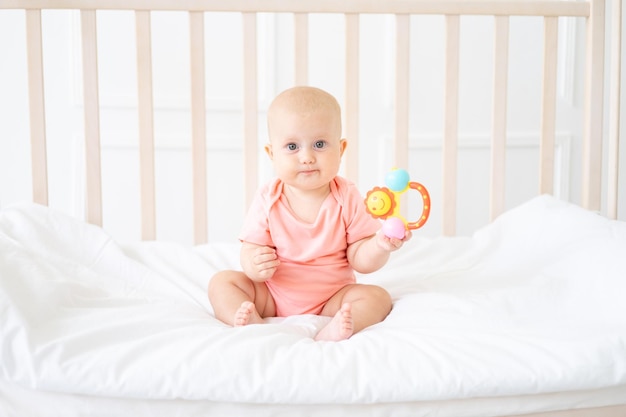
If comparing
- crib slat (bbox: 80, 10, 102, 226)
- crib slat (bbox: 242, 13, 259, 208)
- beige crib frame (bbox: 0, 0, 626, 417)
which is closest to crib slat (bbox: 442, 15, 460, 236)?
beige crib frame (bbox: 0, 0, 626, 417)

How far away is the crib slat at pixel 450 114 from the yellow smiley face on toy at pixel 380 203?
1.93 ft

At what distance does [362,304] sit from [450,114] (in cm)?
67

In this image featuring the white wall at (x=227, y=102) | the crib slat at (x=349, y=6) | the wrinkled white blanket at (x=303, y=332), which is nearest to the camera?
the wrinkled white blanket at (x=303, y=332)

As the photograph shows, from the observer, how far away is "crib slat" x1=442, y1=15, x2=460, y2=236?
1.58 meters

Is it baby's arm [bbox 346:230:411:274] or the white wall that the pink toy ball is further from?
the white wall

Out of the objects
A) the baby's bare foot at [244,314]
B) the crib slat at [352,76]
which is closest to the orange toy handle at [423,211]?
the baby's bare foot at [244,314]

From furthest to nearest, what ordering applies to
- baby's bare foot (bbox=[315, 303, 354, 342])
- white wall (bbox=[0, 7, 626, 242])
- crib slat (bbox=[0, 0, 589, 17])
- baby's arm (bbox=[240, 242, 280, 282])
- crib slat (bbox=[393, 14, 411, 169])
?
white wall (bbox=[0, 7, 626, 242])
crib slat (bbox=[393, 14, 411, 169])
crib slat (bbox=[0, 0, 589, 17])
baby's arm (bbox=[240, 242, 280, 282])
baby's bare foot (bbox=[315, 303, 354, 342])

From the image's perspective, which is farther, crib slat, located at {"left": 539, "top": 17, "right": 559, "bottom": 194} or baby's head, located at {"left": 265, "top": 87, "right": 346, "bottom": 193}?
crib slat, located at {"left": 539, "top": 17, "right": 559, "bottom": 194}

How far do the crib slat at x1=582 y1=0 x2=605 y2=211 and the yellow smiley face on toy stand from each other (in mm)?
776

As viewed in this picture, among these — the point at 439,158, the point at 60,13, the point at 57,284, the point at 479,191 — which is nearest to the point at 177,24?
the point at 60,13

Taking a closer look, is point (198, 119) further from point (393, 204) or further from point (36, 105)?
point (393, 204)

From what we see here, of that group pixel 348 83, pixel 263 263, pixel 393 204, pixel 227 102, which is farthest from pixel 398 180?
pixel 227 102

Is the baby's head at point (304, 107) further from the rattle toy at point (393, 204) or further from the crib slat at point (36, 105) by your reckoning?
the crib slat at point (36, 105)

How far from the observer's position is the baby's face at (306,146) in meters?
1.09
